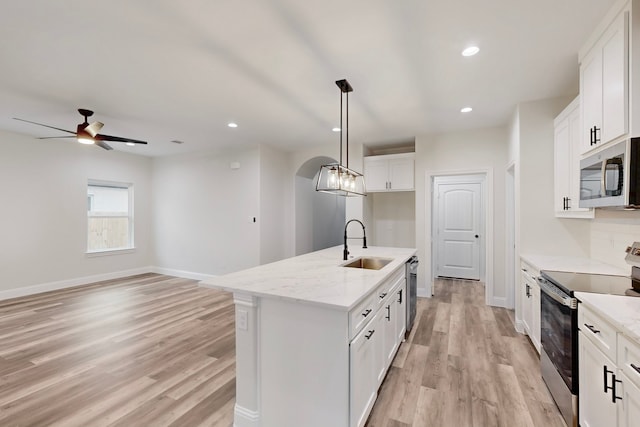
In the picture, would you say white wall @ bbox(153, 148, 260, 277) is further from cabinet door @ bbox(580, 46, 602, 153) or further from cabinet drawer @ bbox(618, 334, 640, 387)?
cabinet drawer @ bbox(618, 334, 640, 387)

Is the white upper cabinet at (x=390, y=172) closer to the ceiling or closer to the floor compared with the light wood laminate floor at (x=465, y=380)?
closer to the ceiling

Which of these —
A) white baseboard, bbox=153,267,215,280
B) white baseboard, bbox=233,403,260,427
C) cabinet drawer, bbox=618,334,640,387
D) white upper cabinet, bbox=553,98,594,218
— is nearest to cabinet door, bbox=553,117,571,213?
white upper cabinet, bbox=553,98,594,218

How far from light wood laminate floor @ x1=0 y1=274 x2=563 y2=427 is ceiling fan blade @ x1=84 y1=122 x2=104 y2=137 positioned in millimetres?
2463

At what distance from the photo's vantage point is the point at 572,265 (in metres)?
2.62

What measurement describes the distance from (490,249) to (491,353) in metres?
1.90

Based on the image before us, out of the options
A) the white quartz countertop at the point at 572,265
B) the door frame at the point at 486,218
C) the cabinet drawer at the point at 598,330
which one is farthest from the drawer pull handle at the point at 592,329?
the door frame at the point at 486,218

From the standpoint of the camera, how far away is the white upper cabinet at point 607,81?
1787 mm

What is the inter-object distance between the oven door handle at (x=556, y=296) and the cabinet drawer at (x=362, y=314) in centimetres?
122

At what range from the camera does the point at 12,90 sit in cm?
309

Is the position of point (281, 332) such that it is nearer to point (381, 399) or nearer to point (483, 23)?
point (381, 399)

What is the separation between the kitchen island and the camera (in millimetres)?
1596

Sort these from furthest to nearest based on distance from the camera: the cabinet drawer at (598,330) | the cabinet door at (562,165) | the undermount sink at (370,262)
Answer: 1. the undermount sink at (370,262)
2. the cabinet door at (562,165)
3. the cabinet drawer at (598,330)

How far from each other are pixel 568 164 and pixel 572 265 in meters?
0.99

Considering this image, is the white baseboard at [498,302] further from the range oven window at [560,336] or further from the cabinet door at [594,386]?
the cabinet door at [594,386]
